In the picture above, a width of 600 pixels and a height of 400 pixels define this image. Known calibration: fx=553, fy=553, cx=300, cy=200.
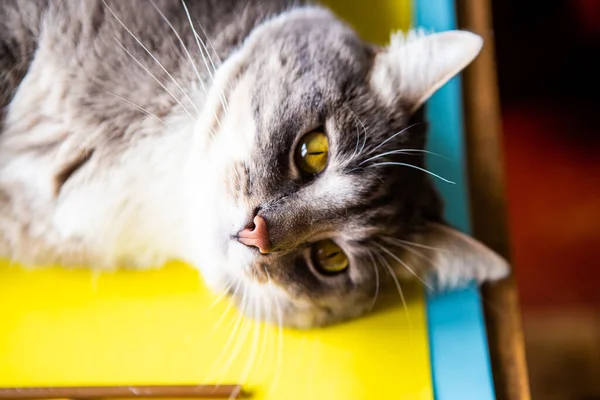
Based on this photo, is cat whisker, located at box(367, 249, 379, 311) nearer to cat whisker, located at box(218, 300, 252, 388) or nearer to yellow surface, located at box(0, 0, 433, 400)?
yellow surface, located at box(0, 0, 433, 400)

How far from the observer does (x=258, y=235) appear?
0.82 meters

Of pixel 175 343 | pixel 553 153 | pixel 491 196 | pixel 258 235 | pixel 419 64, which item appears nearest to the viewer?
pixel 258 235

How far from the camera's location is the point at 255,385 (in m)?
1.01

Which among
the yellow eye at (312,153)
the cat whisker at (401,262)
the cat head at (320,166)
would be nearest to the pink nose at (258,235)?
the cat head at (320,166)

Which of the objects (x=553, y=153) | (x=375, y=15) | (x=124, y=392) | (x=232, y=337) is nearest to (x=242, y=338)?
(x=232, y=337)

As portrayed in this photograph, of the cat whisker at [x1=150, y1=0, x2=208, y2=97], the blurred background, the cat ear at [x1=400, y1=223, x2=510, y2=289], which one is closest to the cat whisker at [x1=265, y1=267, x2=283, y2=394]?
the cat ear at [x1=400, y1=223, x2=510, y2=289]

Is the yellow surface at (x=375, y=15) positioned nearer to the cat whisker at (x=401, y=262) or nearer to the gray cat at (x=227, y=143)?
the gray cat at (x=227, y=143)

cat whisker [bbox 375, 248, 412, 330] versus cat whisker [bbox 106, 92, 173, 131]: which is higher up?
cat whisker [bbox 106, 92, 173, 131]

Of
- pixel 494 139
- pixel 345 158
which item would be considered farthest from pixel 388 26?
pixel 345 158

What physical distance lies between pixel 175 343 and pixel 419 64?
670 mm

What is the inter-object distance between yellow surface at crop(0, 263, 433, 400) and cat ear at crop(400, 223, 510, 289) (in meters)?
0.12

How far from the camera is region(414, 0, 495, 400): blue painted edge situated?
40.6 inches

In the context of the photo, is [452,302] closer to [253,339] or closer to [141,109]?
[253,339]

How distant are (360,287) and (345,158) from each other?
26cm
